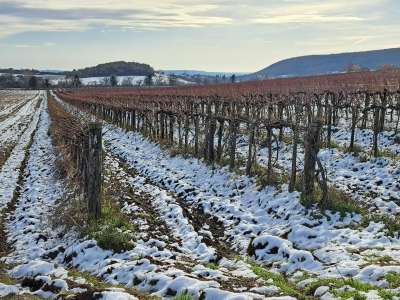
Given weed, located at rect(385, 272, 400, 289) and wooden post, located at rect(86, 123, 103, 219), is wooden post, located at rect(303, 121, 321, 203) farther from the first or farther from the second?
wooden post, located at rect(86, 123, 103, 219)

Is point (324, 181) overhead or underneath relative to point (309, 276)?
overhead

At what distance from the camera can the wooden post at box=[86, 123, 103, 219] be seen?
41.5ft

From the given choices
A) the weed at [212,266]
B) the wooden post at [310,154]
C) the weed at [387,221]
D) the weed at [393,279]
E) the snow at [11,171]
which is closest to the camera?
the weed at [393,279]

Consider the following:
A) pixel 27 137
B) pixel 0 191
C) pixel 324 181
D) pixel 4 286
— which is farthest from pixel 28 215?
pixel 27 137

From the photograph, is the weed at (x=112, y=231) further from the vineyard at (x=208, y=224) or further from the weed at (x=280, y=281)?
the weed at (x=280, y=281)

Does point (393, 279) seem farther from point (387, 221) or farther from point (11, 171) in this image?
point (11, 171)

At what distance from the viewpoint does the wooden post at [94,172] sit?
12.6m

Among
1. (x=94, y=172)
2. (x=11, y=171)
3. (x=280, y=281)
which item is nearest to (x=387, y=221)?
(x=280, y=281)

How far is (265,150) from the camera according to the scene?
73.7 ft

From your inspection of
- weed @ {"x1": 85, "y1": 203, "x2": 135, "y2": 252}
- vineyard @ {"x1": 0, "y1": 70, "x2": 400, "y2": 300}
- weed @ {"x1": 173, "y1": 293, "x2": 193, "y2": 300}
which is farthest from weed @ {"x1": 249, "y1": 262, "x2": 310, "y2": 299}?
weed @ {"x1": 85, "y1": 203, "x2": 135, "y2": 252}

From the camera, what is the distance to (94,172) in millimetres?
12945

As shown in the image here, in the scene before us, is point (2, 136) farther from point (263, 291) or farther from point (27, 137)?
point (263, 291)

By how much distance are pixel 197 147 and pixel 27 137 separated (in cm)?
1735

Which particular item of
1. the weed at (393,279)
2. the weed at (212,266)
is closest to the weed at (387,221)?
the weed at (393,279)
